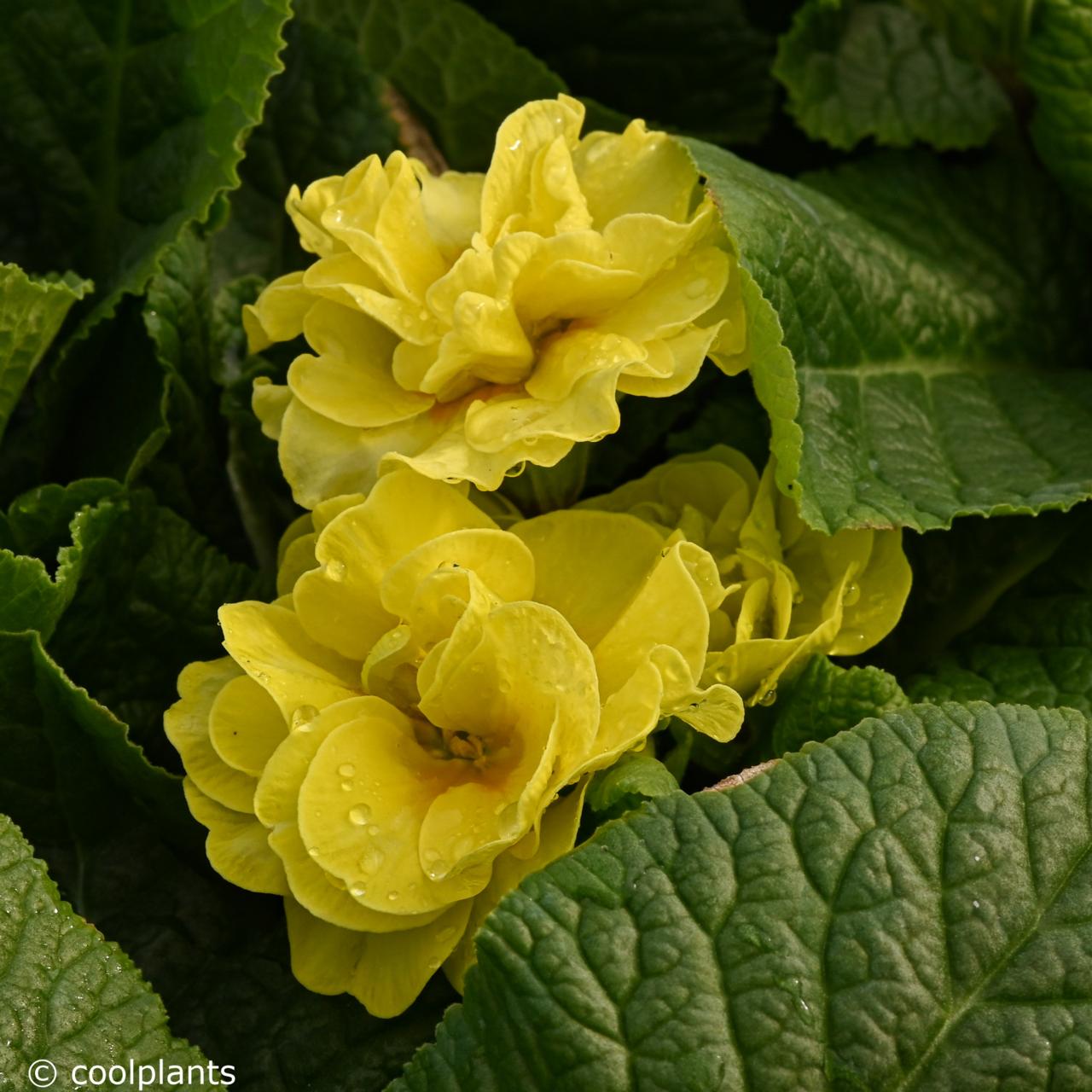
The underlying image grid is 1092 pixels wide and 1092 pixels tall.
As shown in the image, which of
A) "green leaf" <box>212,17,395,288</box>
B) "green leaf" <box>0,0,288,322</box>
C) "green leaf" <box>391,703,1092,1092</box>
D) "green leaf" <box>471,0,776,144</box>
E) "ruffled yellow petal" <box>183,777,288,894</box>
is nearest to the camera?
"green leaf" <box>391,703,1092,1092</box>

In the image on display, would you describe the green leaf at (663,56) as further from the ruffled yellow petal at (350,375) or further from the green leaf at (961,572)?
the ruffled yellow petal at (350,375)

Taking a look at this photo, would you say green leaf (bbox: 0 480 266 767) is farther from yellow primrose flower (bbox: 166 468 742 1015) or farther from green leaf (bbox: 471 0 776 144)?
green leaf (bbox: 471 0 776 144)

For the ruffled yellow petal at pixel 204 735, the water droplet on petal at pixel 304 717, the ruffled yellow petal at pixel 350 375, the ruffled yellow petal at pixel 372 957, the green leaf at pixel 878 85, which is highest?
the green leaf at pixel 878 85

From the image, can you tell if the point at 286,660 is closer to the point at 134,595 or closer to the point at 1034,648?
the point at 134,595

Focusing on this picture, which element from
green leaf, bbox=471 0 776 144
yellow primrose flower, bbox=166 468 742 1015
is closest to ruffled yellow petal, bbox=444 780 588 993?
yellow primrose flower, bbox=166 468 742 1015

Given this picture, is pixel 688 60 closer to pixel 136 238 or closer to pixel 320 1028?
pixel 136 238

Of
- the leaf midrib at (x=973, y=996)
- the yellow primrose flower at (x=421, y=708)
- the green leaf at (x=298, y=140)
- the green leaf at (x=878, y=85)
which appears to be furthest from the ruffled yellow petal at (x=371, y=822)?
the green leaf at (x=878, y=85)
